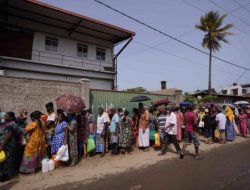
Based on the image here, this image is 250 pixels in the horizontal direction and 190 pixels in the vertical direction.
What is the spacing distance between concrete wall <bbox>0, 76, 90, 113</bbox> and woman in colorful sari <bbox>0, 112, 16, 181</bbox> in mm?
3742

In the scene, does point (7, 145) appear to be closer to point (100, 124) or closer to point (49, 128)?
point (49, 128)

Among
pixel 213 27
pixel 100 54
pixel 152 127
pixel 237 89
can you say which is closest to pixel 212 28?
pixel 213 27

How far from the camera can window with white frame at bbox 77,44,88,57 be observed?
18969 millimetres

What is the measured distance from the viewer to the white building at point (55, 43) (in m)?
14.6

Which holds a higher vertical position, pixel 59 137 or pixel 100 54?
pixel 100 54

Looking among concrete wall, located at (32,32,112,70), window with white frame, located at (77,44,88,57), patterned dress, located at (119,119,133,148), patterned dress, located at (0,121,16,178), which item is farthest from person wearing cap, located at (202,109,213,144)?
window with white frame, located at (77,44,88,57)

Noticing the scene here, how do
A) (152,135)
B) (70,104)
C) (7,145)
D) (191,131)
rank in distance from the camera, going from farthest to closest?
(152,135) → (191,131) → (70,104) → (7,145)

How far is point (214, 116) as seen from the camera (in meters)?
11.3

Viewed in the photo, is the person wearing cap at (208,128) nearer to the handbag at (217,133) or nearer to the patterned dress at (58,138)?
the handbag at (217,133)

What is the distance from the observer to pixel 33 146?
6.14 metres

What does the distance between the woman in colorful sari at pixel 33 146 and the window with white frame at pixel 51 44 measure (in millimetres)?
12370

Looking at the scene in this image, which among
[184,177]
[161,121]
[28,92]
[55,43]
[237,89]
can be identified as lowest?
[184,177]

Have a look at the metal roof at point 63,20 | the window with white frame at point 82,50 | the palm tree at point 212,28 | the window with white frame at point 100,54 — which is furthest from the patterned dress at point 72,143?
the palm tree at point 212,28

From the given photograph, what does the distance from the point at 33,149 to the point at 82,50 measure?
14221 millimetres
